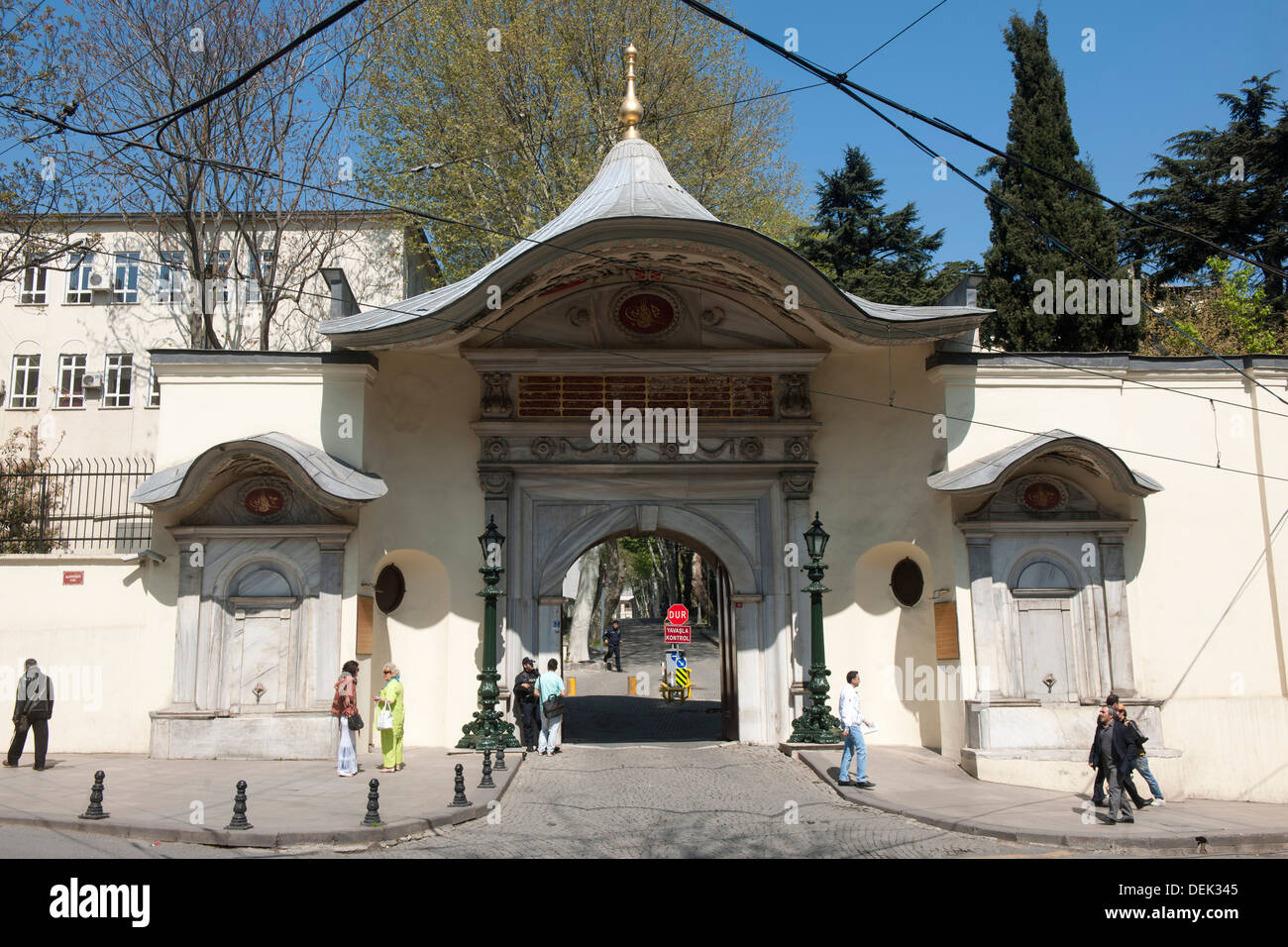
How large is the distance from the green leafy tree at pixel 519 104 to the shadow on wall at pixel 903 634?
12539mm

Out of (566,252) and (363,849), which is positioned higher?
(566,252)

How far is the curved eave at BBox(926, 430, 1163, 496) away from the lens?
1553 centimetres

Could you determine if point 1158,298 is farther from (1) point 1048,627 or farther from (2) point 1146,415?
(1) point 1048,627

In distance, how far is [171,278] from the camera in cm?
3027

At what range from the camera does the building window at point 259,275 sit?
88.8 ft

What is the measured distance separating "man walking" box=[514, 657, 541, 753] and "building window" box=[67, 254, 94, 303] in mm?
23161

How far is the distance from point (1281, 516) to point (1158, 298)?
58.4 feet

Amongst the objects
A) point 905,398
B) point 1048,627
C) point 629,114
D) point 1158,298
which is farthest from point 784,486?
point 1158,298

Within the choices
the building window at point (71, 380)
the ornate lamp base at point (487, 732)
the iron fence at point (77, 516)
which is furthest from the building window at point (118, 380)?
the ornate lamp base at point (487, 732)

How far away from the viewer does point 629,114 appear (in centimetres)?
1938

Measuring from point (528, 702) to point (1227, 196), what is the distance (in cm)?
2713

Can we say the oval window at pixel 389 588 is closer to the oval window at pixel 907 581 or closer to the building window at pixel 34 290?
the oval window at pixel 907 581

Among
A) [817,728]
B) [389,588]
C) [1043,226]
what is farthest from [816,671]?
[1043,226]

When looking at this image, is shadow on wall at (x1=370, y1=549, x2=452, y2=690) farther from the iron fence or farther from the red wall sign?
the red wall sign
